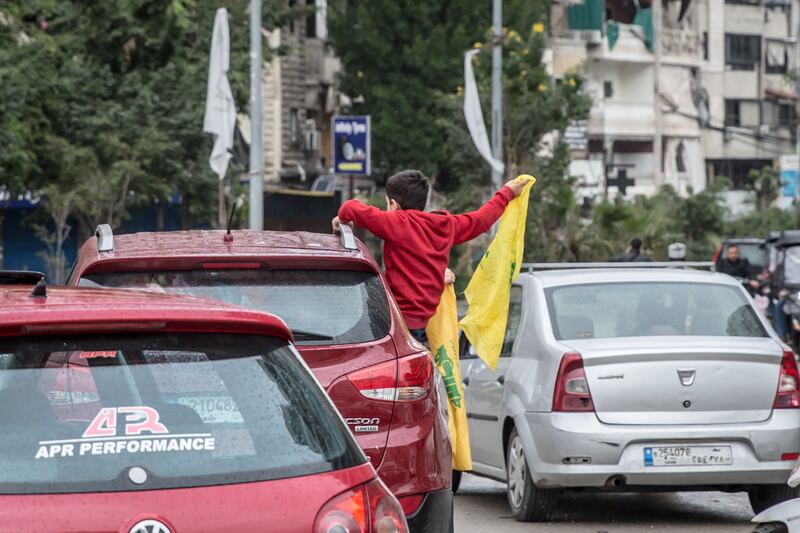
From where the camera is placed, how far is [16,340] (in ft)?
13.5

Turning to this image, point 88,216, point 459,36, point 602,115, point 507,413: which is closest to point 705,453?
point 507,413

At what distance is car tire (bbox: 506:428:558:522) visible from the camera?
9719 mm

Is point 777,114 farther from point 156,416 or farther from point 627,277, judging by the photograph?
point 156,416

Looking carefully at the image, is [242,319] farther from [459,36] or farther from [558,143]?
[459,36]

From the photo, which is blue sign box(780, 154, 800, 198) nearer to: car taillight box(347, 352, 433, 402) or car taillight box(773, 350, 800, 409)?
car taillight box(773, 350, 800, 409)

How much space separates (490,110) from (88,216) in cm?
1304

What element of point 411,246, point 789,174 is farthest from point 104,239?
point 789,174

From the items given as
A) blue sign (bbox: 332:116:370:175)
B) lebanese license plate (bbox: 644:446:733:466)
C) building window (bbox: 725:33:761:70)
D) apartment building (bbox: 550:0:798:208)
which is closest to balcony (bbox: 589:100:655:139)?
apartment building (bbox: 550:0:798:208)

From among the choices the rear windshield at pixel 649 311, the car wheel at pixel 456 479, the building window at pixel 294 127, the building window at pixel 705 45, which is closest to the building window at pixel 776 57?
the building window at pixel 705 45

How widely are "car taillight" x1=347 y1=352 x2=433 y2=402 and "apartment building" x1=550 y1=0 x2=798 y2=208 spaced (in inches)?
2390

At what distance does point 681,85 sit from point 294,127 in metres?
28.6

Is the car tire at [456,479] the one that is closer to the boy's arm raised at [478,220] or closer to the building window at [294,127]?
the boy's arm raised at [478,220]

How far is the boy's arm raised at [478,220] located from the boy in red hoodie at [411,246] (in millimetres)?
78

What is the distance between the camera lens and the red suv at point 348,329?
22.1 ft
